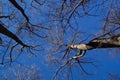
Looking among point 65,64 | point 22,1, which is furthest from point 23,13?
point 65,64

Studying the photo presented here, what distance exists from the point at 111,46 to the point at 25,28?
3.71m

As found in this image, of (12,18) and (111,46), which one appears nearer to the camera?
(111,46)

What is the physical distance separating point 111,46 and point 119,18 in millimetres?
847

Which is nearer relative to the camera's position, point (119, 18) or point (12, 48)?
point (119, 18)

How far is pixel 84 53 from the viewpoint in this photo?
36.7 feet

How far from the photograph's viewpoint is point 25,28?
12.2 m

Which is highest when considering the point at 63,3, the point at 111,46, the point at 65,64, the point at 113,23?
the point at 63,3

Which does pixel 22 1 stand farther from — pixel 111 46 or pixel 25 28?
pixel 111 46

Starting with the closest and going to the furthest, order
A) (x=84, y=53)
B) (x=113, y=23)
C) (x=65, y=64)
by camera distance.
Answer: (x=113, y=23)
(x=84, y=53)
(x=65, y=64)

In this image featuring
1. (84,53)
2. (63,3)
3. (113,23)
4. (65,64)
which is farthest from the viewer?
(65,64)

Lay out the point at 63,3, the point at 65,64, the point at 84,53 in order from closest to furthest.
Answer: the point at 63,3 → the point at 84,53 → the point at 65,64

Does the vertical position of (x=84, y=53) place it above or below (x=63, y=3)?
below

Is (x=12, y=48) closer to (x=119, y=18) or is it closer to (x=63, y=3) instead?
(x=63, y=3)

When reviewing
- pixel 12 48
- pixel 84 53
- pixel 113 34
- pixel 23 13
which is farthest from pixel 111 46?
pixel 12 48
